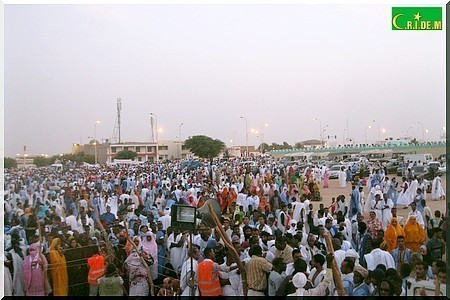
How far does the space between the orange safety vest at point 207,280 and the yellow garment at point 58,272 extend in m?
1.46

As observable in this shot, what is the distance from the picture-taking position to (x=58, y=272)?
443 centimetres

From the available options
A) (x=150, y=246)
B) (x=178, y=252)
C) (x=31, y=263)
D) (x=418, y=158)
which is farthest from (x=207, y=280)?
(x=418, y=158)

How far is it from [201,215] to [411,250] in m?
2.33

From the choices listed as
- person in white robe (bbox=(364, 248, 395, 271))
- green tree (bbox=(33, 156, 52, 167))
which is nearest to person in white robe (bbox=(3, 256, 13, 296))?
green tree (bbox=(33, 156, 52, 167))

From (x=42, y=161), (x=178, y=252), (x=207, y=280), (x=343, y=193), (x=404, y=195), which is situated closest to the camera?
(x=207, y=280)

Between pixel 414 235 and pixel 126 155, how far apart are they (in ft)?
14.8

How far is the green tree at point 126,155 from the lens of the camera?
23.6 feet

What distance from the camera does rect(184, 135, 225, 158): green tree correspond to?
23.3ft

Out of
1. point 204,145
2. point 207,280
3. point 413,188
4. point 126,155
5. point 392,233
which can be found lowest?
point 207,280

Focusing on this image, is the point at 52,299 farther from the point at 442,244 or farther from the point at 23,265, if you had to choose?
the point at 442,244

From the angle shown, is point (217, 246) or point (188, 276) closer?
point (188, 276)

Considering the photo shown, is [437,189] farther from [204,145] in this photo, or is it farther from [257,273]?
[257,273]

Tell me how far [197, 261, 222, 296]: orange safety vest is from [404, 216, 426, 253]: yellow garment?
7.32ft

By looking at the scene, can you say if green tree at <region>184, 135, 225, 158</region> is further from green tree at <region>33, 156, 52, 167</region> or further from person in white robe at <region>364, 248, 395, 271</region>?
person in white robe at <region>364, 248, 395, 271</region>
